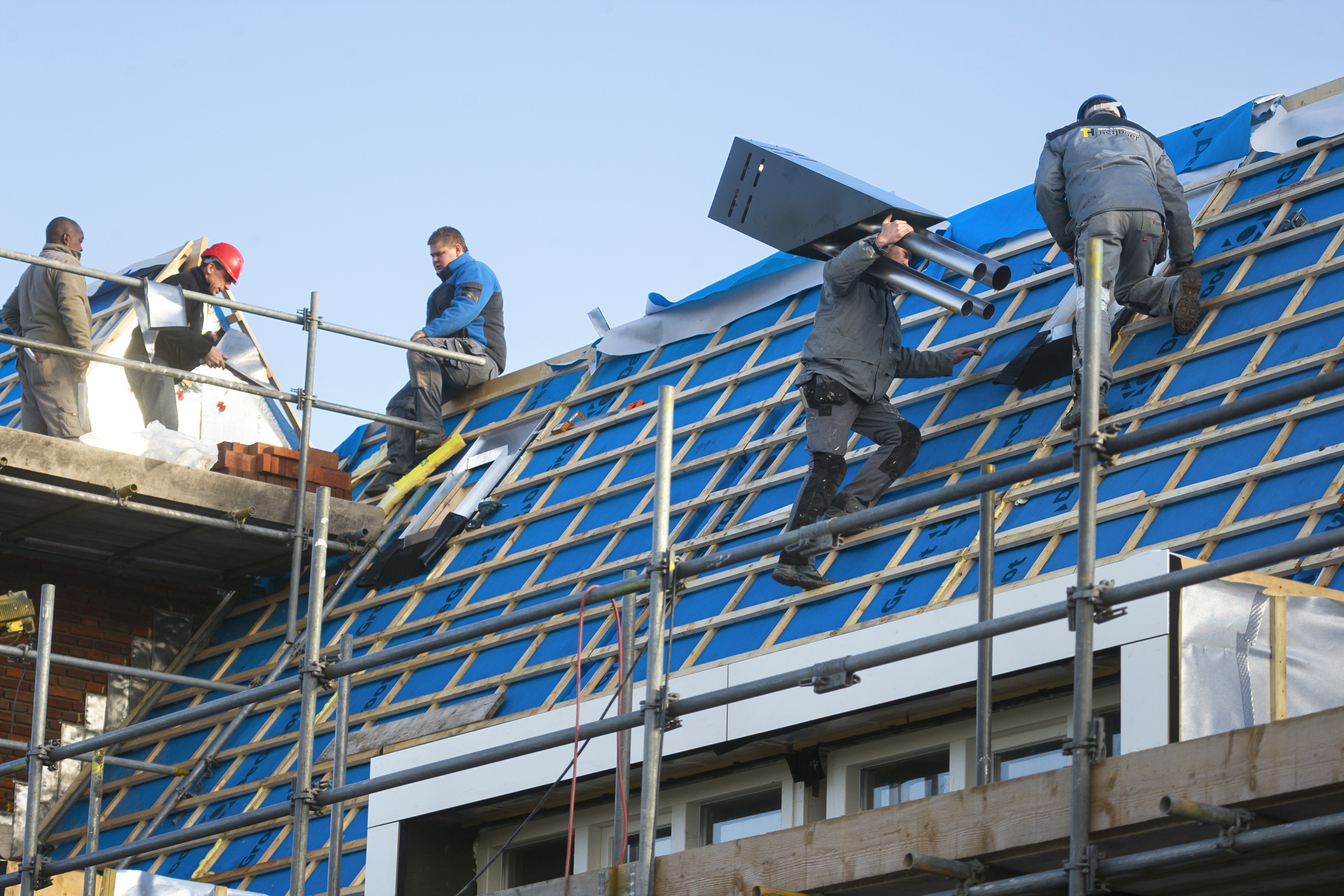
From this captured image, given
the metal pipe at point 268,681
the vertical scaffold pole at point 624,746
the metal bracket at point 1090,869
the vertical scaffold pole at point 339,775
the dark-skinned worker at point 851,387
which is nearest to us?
the metal bracket at point 1090,869

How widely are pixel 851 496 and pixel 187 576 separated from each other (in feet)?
16.4

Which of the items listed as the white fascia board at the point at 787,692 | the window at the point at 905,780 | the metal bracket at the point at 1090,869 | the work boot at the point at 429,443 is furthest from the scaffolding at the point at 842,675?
the work boot at the point at 429,443

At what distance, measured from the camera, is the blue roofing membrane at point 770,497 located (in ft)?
23.2

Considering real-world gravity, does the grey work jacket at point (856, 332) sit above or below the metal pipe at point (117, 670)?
above

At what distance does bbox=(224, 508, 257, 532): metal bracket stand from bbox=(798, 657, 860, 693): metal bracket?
581 cm

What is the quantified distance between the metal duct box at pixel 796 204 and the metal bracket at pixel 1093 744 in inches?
159

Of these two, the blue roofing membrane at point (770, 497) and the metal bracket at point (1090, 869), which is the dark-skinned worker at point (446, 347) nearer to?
the blue roofing membrane at point (770, 497)

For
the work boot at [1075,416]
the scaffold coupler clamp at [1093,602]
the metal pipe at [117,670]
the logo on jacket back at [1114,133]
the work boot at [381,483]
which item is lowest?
the scaffold coupler clamp at [1093,602]

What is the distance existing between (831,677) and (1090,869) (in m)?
1.14

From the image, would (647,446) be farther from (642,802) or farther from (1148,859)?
(1148,859)

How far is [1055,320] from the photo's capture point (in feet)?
28.2

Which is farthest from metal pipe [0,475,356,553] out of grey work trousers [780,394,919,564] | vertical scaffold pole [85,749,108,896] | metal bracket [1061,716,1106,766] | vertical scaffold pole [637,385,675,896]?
metal bracket [1061,716,1106,766]

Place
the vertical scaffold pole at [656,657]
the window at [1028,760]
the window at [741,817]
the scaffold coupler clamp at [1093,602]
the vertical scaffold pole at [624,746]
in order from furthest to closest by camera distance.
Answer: the window at [741,817] → the window at [1028,760] → the vertical scaffold pole at [624,746] → the vertical scaffold pole at [656,657] → the scaffold coupler clamp at [1093,602]

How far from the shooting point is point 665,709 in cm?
592
